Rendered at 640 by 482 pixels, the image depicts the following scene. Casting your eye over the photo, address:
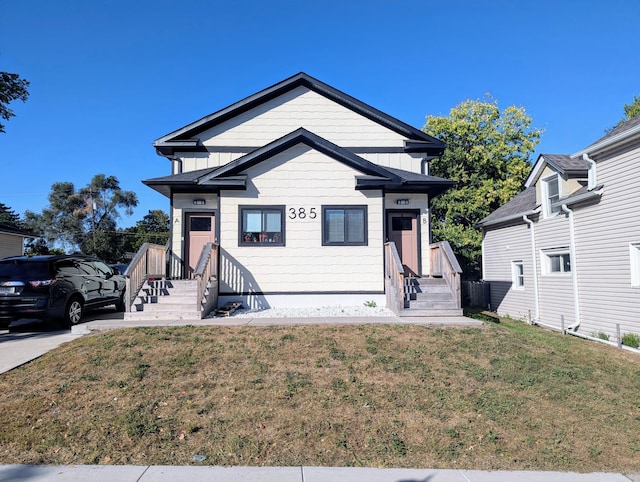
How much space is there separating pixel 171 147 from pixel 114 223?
1479 inches

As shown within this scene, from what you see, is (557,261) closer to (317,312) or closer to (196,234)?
(317,312)

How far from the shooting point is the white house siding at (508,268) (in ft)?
49.9

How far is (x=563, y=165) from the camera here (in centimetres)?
1295

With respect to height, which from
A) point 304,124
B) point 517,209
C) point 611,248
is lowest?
point 611,248

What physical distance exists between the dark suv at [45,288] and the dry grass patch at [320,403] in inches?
84.4

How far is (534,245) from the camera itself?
14664 millimetres

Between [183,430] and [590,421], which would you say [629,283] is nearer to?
[590,421]

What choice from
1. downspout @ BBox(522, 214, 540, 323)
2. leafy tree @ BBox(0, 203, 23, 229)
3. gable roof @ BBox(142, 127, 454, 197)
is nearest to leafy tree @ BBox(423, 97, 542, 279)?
downspout @ BBox(522, 214, 540, 323)

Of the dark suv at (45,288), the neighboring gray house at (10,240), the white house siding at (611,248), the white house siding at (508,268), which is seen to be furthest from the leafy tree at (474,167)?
the neighboring gray house at (10,240)

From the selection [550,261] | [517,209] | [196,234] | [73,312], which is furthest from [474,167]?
[73,312]

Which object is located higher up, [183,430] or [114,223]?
[114,223]

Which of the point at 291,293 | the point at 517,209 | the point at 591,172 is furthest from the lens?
the point at 517,209

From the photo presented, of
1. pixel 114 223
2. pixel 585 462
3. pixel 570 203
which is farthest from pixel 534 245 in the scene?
pixel 114 223

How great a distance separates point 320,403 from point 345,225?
6.76 m
